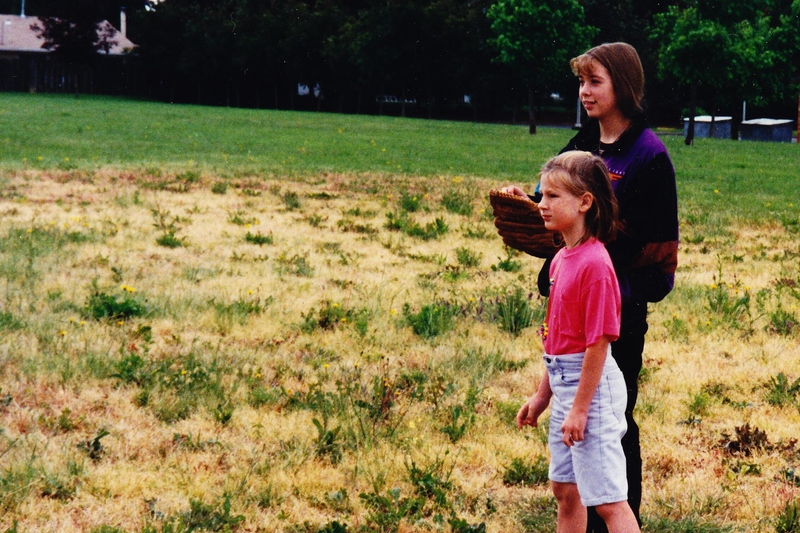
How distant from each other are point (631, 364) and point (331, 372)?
2.55 meters

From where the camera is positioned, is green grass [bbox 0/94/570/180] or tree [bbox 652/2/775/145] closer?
green grass [bbox 0/94/570/180]

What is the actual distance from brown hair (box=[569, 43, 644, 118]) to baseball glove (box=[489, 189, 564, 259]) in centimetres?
45

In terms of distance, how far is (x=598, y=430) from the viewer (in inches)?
109

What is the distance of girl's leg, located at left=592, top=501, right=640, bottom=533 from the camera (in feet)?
9.12

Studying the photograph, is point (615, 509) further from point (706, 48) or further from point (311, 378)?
point (706, 48)

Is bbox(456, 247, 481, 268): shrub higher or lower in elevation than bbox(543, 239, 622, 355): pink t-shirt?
lower

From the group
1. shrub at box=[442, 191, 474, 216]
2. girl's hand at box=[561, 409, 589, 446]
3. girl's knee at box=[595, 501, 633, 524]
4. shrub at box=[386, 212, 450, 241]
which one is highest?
shrub at box=[442, 191, 474, 216]

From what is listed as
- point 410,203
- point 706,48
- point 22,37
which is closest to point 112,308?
point 410,203

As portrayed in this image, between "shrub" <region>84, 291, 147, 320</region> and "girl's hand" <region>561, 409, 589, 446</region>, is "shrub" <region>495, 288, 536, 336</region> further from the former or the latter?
"girl's hand" <region>561, 409, 589, 446</region>

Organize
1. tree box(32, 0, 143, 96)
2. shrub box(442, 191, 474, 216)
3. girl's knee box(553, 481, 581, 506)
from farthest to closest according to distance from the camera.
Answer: tree box(32, 0, 143, 96)
shrub box(442, 191, 474, 216)
girl's knee box(553, 481, 581, 506)

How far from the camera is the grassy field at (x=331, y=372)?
3.80 metres

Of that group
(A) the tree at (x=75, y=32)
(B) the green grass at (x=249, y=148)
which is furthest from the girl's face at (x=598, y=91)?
(A) the tree at (x=75, y=32)

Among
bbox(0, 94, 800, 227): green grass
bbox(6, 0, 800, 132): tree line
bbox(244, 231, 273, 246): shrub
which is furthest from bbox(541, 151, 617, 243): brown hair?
bbox(6, 0, 800, 132): tree line

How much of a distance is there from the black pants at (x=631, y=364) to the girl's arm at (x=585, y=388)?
449mm
